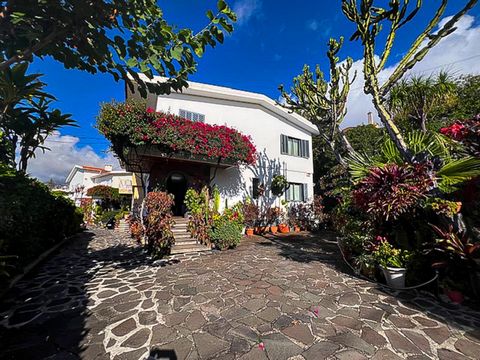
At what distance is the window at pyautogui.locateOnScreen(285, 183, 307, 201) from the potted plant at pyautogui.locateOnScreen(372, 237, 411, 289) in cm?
1006

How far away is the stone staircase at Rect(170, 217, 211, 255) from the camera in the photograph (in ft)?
28.1

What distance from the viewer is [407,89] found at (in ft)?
22.3

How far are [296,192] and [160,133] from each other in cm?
1114

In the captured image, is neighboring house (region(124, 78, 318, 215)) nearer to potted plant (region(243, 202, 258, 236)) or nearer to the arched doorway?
the arched doorway

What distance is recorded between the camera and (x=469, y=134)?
392cm

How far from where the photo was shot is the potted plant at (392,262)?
4.92m

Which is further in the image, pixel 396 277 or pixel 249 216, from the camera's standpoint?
pixel 249 216

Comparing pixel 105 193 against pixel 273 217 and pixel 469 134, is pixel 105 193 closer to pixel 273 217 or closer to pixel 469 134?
pixel 273 217

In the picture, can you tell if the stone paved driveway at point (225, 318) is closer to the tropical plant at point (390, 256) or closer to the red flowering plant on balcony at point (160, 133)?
the tropical plant at point (390, 256)

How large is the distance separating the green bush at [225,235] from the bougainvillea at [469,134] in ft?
24.9

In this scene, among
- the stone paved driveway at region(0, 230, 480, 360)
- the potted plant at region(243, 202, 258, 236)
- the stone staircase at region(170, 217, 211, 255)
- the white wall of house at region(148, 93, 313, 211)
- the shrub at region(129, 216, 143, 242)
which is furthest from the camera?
the potted plant at region(243, 202, 258, 236)

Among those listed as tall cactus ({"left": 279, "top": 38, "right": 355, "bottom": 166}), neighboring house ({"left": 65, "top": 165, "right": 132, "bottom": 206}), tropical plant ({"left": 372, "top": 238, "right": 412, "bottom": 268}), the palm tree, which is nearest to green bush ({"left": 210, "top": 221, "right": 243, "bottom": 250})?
tall cactus ({"left": 279, "top": 38, "right": 355, "bottom": 166})

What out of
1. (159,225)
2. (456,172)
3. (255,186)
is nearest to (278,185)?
(255,186)

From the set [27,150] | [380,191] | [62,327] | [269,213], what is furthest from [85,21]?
[269,213]
